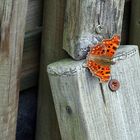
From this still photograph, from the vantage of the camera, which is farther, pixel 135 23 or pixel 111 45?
pixel 135 23

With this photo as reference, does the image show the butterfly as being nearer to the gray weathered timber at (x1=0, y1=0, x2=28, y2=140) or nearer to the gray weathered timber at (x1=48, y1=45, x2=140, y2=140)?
the gray weathered timber at (x1=48, y1=45, x2=140, y2=140)

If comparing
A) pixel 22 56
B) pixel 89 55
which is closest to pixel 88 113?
pixel 89 55

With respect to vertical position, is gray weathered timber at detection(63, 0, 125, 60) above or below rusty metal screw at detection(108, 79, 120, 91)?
above

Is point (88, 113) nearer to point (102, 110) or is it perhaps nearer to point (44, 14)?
point (102, 110)

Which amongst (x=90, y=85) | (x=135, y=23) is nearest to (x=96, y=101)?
(x=90, y=85)

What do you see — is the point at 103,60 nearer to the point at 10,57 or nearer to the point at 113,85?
the point at 113,85

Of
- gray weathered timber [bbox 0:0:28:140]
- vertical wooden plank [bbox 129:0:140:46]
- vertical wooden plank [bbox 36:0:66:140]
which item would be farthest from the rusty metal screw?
vertical wooden plank [bbox 129:0:140:46]
